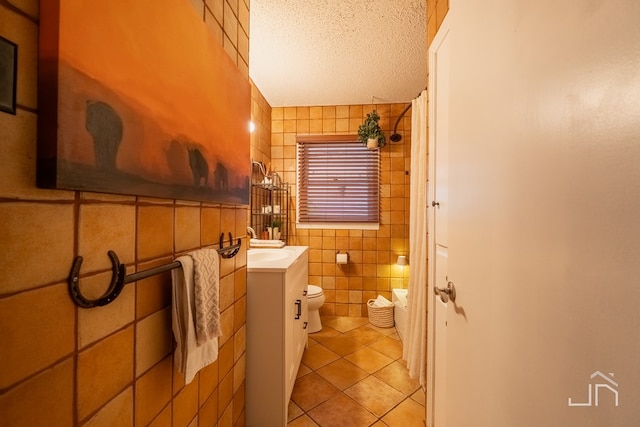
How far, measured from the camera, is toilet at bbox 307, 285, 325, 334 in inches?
91.4

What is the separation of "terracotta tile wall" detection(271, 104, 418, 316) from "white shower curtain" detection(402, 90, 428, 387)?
2.73 feet

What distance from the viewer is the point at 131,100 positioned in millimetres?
541

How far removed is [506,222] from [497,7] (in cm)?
53

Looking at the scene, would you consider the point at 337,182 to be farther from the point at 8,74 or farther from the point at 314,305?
the point at 8,74

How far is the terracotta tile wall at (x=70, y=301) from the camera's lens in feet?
1.20

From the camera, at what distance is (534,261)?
0.49 meters

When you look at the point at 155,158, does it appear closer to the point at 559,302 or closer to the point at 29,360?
the point at 29,360

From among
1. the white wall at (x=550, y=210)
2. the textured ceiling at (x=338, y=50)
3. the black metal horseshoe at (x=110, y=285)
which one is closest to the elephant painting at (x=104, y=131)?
the black metal horseshoe at (x=110, y=285)

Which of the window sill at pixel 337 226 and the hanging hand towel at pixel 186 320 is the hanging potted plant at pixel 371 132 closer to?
the window sill at pixel 337 226

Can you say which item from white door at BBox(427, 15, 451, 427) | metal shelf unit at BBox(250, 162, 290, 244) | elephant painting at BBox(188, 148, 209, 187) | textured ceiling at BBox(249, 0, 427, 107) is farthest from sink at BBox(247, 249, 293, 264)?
textured ceiling at BBox(249, 0, 427, 107)

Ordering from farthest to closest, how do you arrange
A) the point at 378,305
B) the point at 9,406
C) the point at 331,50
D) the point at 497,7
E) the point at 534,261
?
the point at 378,305 → the point at 331,50 → the point at 497,7 → the point at 534,261 → the point at 9,406

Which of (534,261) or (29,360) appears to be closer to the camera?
(29,360)

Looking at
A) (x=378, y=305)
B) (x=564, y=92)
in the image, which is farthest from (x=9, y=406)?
(x=378, y=305)

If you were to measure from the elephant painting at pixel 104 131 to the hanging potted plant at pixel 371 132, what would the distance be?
2.43m
